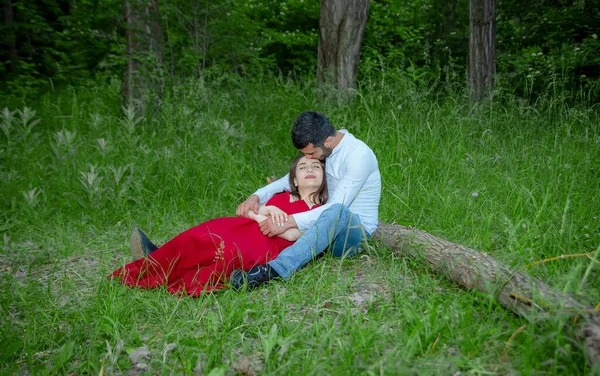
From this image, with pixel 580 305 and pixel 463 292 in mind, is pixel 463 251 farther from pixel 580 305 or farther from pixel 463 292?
pixel 580 305

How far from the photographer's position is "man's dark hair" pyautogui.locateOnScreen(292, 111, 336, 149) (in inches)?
149

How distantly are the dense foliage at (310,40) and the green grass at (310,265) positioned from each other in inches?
28.9

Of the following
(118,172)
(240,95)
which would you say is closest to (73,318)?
(118,172)

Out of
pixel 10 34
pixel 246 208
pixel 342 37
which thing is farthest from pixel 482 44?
pixel 10 34

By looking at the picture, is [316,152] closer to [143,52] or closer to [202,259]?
[202,259]

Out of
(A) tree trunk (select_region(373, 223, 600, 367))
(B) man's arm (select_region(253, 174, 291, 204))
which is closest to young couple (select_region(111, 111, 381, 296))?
(B) man's arm (select_region(253, 174, 291, 204))

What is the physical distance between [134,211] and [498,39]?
7817 millimetres

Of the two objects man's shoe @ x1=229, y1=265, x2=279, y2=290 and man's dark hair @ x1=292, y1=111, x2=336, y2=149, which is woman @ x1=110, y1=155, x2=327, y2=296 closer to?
man's shoe @ x1=229, y1=265, x2=279, y2=290

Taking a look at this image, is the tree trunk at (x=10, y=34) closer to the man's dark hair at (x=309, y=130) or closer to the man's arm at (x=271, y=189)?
the man's arm at (x=271, y=189)

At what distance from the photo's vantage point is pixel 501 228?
407 centimetres

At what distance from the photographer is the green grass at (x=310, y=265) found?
2.61 meters

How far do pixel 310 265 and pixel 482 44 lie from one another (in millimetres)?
4407

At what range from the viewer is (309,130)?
3.80 m

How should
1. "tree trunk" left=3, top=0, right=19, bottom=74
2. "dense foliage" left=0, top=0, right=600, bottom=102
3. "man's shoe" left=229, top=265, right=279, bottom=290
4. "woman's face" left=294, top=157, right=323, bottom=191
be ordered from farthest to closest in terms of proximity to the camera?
"tree trunk" left=3, top=0, right=19, bottom=74, "dense foliage" left=0, top=0, right=600, bottom=102, "woman's face" left=294, top=157, right=323, bottom=191, "man's shoe" left=229, top=265, right=279, bottom=290
